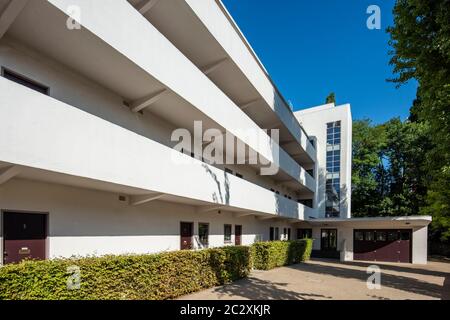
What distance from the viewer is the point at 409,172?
102ft

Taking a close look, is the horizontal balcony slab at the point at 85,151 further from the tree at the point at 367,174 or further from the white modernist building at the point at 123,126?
the tree at the point at 367,174

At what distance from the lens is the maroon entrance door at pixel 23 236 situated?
243 inches

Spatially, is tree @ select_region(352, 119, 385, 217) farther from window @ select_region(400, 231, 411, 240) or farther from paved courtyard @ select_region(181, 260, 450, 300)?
paved courtyard @ select_region(181, 260, 450, 300)

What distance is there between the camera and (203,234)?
1370 centimetres

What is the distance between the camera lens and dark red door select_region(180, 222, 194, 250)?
12070 mm

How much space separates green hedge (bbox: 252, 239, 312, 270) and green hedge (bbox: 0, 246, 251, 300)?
3.78 metres

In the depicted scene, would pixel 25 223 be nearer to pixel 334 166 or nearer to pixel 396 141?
pixel 334 166

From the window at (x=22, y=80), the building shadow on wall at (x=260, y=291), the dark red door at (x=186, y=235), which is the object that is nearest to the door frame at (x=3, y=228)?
the window at (x=22, y=80)

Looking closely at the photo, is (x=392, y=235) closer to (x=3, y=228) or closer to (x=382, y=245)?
(x=382, y=245)

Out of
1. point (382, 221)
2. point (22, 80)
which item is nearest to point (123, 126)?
point (22, 80)

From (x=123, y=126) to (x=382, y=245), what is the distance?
24.5m

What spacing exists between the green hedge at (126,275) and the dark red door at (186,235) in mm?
1800
